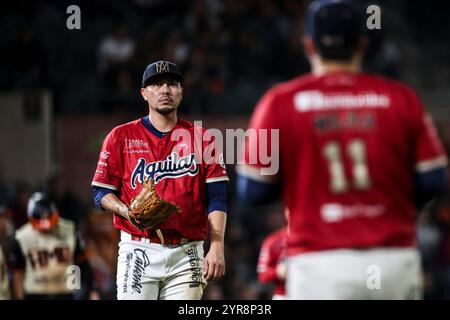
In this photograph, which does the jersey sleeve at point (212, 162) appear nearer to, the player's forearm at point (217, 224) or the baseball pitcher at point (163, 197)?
the baseball pitcher at point (163, 197)

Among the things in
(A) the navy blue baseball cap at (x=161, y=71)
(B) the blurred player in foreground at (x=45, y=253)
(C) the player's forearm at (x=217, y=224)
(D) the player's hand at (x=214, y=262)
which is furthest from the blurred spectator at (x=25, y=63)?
(D) the player's hand at (x=214, y=262)

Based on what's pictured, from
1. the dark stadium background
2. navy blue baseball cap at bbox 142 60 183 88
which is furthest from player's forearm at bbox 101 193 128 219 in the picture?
the dark stadium background

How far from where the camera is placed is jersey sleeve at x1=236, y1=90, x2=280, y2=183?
479 cm

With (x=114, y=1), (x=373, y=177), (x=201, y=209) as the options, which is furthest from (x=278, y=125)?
(x=114, y=1)

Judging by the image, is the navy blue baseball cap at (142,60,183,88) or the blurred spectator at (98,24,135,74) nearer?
the navy blue baseball cap at (142,60,183,88)

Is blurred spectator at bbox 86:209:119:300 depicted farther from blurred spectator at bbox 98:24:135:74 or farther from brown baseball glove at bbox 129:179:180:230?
brown baseball glove at bbox 129:179:180:230

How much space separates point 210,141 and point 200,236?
0.68 metres

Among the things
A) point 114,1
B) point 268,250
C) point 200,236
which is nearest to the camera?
point 200,236

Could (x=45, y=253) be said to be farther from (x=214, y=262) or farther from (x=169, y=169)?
(x=214, y=262)

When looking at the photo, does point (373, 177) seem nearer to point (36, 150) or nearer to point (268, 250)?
point (268, 250)

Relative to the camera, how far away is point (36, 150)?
1558 centimetres

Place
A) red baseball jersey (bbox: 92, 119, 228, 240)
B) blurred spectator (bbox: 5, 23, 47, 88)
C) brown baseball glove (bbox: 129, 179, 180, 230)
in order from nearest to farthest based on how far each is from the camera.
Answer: brown baseball glove (bbox: 129, 179, 180, 230), red baseball jersey (bbox: 92, 119, 228, 240), blurred spectator (bbox: 5, 23, 47, 88)

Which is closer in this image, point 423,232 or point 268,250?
point 268,250

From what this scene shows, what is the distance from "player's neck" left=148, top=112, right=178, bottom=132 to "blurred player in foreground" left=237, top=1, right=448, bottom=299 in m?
2.65
